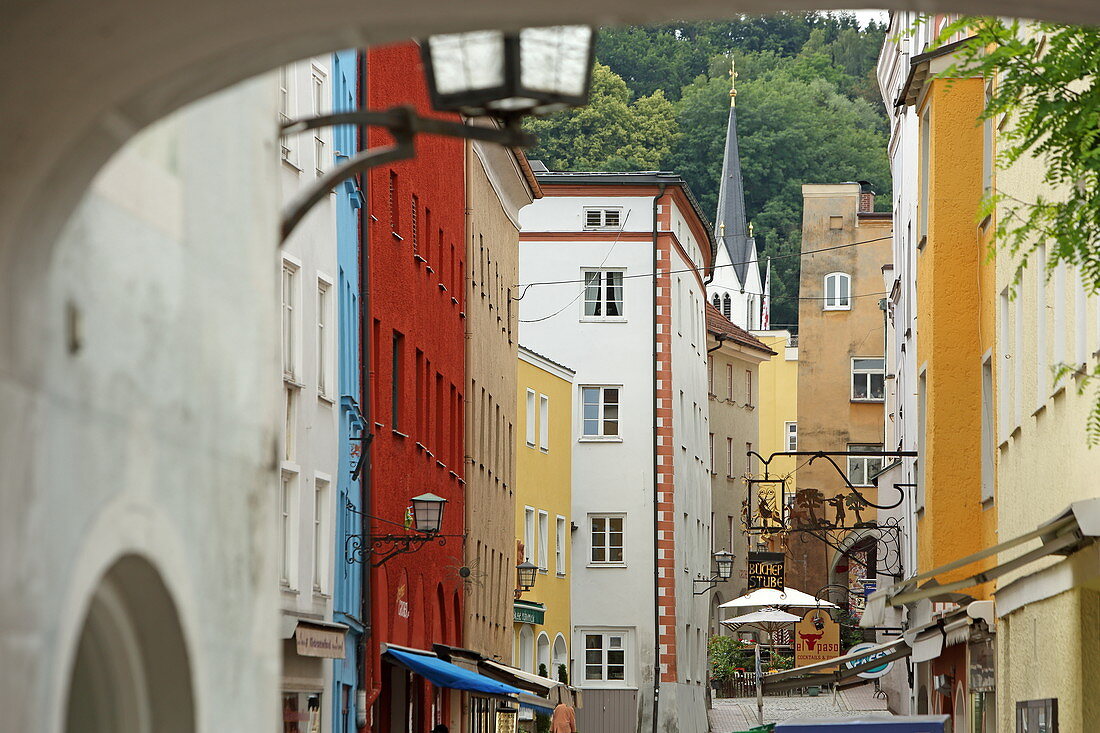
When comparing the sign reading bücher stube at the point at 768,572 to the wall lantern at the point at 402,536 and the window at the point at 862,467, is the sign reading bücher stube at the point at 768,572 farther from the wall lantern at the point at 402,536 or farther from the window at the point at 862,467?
the wall lantern at the point at 402,536

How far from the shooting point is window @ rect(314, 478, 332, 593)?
22031 mm

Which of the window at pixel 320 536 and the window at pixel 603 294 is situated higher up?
the window at pixel 603 294

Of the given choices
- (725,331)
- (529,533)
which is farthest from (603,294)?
(725,331)

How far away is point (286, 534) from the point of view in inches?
808

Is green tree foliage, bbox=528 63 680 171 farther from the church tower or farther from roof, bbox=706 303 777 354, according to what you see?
roof, bbox=706 303 777 354

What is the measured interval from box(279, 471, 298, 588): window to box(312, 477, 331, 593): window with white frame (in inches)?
46.4

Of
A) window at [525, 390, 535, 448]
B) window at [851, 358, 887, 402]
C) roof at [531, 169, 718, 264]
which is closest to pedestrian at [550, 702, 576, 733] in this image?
window at [525, 390, 535, 448]

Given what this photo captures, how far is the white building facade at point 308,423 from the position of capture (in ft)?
66.7

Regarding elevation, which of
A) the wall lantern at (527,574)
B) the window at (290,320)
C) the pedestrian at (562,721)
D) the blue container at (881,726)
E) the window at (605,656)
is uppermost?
the window at (290,320)

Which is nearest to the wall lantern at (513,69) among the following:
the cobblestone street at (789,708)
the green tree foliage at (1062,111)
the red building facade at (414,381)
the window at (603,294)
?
the green tree foliage at (1062,111)

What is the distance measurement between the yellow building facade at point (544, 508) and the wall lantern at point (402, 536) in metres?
17.7

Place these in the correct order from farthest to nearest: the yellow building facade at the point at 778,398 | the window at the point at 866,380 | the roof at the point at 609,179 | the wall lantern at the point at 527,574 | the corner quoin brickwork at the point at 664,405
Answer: the yellow building facade at the point at 778,398, the window at the point at 866,380, the roof at the point at 609,179, the corner quoin brickwork at the point at 664,405, the wall lantern at the point at 527,574

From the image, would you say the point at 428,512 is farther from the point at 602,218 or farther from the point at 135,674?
the point at 602,218

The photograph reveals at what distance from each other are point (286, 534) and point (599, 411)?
33588mm
